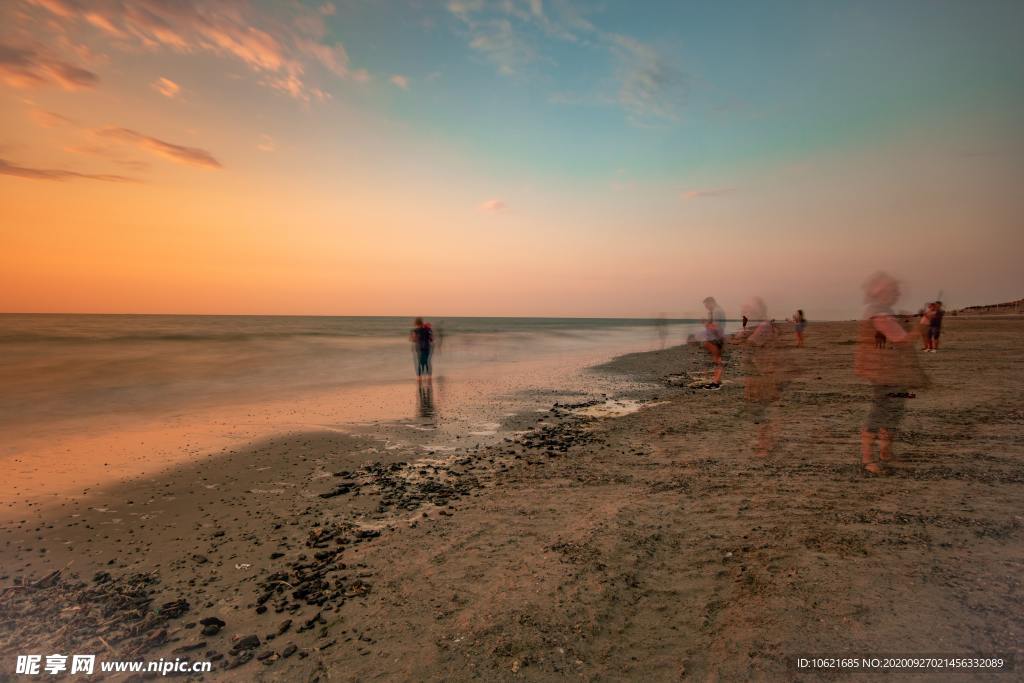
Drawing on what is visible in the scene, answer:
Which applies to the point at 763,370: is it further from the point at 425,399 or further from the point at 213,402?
the point at 213,402

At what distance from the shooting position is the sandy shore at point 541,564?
3.85 m

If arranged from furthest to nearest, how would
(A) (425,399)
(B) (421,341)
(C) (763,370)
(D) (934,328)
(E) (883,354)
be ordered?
(D) (934,328), (B) (421,341), (A) (425,399), (C) (763,370), (E) (883,354)

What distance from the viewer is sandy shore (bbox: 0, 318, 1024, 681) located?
12.6 ft

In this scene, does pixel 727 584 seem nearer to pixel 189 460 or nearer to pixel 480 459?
pixel 480 459

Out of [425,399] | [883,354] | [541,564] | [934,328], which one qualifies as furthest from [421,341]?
[934,328]

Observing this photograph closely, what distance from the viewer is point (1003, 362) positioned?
19594mm

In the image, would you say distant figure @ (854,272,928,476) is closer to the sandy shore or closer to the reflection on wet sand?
the sandy shore

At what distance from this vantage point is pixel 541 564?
5.15m

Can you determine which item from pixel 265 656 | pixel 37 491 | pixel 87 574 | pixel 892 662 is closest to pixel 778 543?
pixel 892 662

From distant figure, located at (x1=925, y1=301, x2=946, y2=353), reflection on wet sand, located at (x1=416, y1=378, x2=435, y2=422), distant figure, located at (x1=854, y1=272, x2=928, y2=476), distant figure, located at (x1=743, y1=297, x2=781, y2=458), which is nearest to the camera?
distant figure, located at (x1=854, y1=272, x2=928, y2=476)

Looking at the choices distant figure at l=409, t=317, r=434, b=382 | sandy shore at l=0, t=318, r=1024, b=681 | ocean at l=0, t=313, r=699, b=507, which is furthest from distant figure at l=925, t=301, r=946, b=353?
distant figure at l=409, t=317, r=434, b=382

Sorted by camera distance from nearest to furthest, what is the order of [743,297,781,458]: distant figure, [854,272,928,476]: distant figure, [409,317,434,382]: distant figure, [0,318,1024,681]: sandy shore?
[0,318,1024,681]: sandy shore → [854,272,928,476]: distant figure → [743,297,781,458]: distant figure → [409,317,434,382]: distant figure

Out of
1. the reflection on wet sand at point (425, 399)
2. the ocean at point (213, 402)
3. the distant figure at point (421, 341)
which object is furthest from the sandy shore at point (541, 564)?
the distant figure at point (421, 341)

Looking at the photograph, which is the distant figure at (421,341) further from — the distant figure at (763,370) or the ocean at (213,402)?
the distant figure at (763,370)
